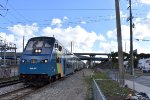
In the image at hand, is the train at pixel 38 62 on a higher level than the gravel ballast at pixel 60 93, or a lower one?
higher

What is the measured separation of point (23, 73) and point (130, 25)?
28238 millimetres

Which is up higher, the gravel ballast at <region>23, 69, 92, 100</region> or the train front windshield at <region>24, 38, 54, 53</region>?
the train front windshield at <region>24, 38, 54, 53</region>

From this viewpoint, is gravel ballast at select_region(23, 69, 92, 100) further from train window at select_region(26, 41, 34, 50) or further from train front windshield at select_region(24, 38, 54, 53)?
train window at select_region(26, 41, 34, 50)

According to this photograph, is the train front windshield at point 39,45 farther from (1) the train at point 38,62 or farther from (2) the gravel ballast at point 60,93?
(2) the gravel ballast at point 60,93

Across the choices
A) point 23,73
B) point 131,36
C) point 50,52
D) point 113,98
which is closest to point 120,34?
point 50,52

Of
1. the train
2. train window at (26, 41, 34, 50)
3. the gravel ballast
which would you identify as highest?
train window at (26, 41, 34, 50)

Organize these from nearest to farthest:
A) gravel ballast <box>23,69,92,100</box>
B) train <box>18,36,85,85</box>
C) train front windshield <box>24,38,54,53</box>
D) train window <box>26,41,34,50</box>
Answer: gravel ballast <box>23,69,92,100</box>
train <box>18,36,85,85</box>
train front windshield <box>24,38,54,53</box>
train window <box>26,41,34,50</box>

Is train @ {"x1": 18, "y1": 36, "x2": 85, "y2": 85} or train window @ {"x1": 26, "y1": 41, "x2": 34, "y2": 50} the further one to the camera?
train window @ {"x1": 26, "y1": 41, "x2": 34, "y2": 50}

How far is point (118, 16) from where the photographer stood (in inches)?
1131

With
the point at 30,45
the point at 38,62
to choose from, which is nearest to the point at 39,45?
the point at 30,45

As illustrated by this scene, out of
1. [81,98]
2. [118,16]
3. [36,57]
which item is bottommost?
[81,98]

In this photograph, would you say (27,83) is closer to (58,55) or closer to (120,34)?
(58,55)

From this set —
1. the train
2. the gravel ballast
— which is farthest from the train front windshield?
the gravel ballast

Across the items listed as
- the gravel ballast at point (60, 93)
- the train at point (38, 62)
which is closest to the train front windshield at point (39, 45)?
the train at point (38, 62)
